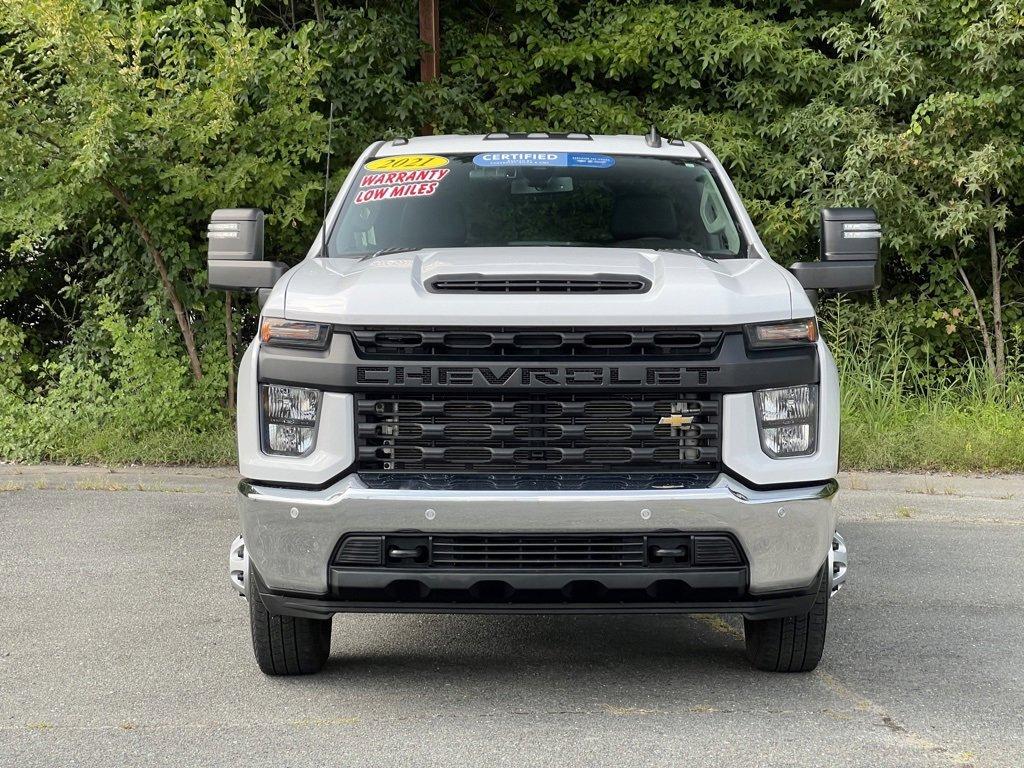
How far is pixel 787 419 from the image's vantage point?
14.8 ft

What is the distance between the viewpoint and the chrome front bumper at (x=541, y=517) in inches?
172

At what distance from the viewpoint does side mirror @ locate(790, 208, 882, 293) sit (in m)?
5.29

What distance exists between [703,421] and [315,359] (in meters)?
1.30

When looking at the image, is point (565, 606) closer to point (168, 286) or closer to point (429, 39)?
point (168, 286)

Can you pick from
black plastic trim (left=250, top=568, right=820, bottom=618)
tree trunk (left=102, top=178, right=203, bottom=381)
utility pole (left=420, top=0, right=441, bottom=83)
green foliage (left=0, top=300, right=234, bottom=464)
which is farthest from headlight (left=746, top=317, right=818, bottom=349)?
utility pole (left=420, top=0, right=441, bottom=83)

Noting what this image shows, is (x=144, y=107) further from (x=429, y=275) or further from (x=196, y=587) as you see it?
(x=429, y=275)

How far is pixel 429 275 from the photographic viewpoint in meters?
4.64

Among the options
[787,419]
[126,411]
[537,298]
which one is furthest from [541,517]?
[126,411]

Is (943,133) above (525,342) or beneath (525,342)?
above

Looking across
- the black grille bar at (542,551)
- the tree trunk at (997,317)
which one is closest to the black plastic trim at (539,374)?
the black grille bar at (542,551)

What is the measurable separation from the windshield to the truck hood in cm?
86

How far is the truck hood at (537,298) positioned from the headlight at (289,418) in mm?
255

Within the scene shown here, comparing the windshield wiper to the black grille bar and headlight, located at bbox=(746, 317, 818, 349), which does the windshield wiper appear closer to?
headlight, located at bbox=(746, 317, 818, 349)

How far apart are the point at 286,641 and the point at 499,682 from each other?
2.63 feet
